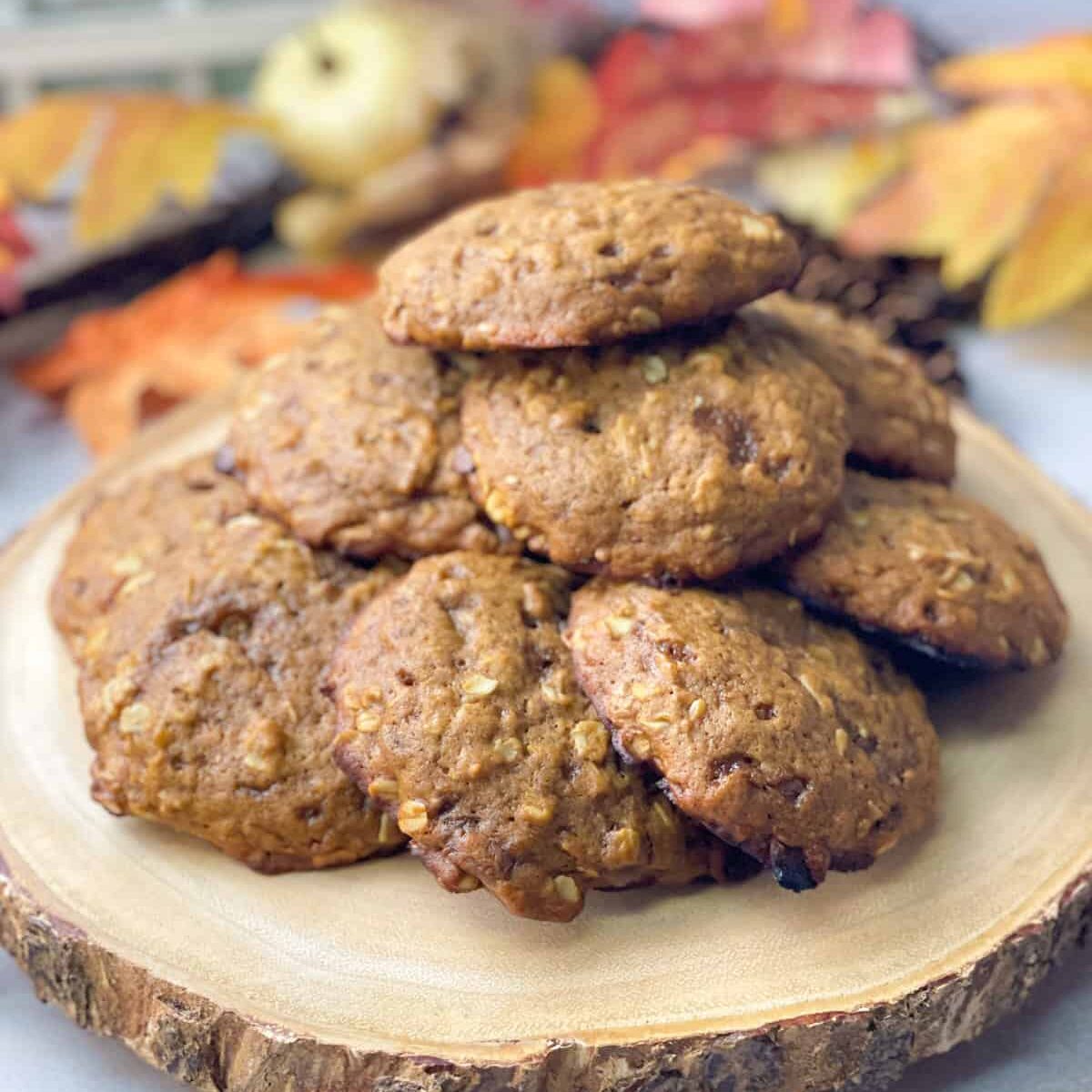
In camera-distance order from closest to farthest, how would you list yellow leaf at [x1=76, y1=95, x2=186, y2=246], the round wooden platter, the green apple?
the round wooden platter
yellow leaf at [x1=76, y1=95, x2=186, y2=246]
the green apple

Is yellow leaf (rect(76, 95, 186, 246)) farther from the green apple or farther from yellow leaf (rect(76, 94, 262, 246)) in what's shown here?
the green apple

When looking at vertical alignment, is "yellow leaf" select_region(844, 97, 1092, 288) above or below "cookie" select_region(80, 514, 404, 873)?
above

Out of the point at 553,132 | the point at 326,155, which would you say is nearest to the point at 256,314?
the point at 326,155

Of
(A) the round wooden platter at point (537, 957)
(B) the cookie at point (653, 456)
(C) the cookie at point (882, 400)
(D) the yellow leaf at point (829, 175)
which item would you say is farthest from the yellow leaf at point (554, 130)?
(A) the round wooden platter at point (537, 957)

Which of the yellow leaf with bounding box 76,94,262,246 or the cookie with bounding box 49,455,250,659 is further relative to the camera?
the yellow leaf with bounding box 76,94,262,246

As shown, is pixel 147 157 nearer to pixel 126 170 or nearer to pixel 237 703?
Result: pixel 126 170

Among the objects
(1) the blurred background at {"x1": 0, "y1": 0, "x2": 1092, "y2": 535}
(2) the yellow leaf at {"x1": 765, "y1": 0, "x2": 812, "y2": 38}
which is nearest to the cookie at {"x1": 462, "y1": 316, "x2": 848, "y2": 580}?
(1) the blurred background at {"x1": 0, "y1": 0, "x2": 1092, "y2": 535}
